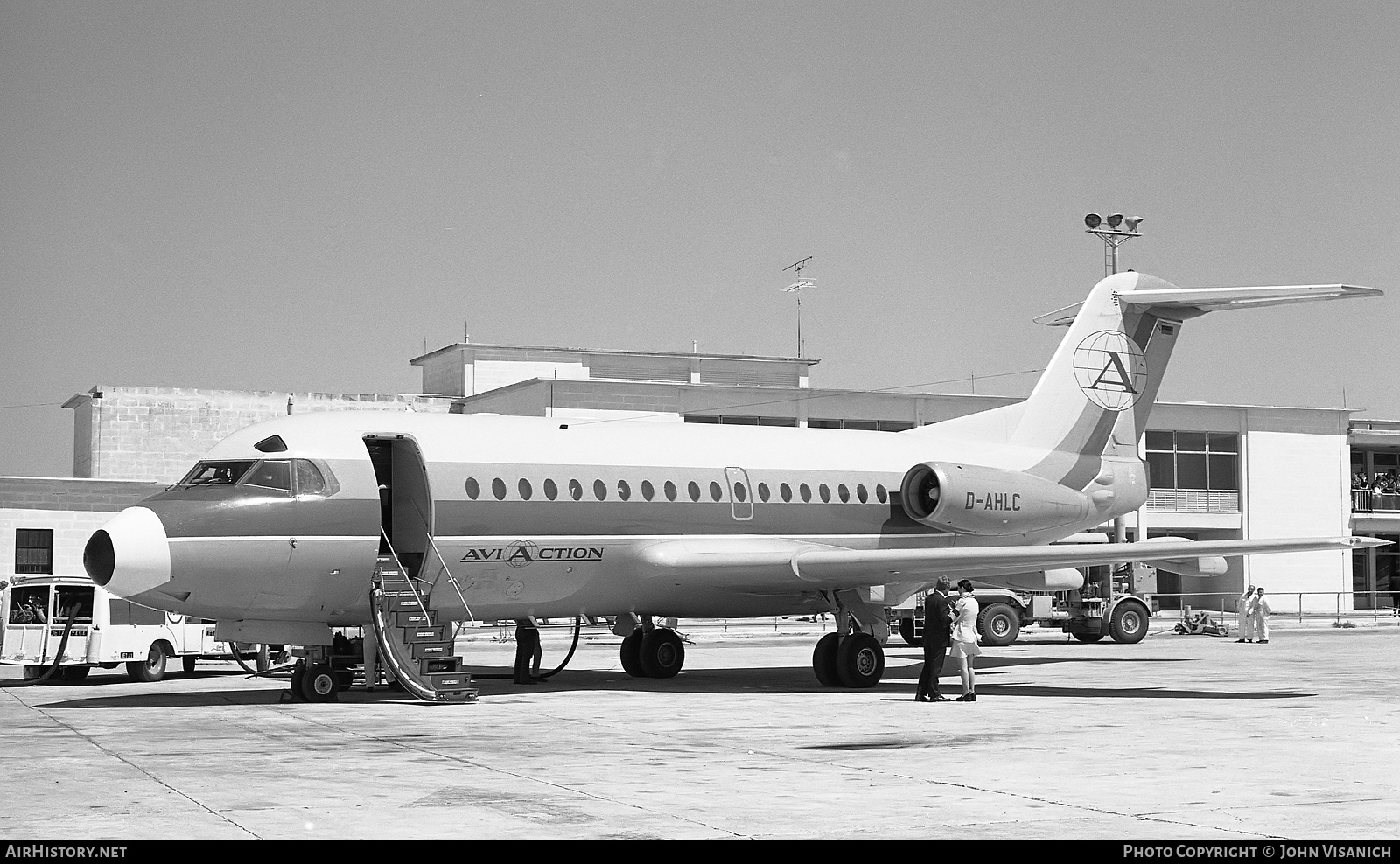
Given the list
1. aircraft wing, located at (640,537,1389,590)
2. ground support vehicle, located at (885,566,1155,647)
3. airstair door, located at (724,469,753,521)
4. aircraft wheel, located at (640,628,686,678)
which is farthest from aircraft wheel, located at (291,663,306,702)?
ground support vehicle, located at (885,566,1155,647)

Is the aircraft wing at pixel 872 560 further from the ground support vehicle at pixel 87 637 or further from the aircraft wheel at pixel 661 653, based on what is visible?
the ground support vehicle at pixel 87 637

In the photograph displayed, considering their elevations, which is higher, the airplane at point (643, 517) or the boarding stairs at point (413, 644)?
the airplane at point (643, 517)

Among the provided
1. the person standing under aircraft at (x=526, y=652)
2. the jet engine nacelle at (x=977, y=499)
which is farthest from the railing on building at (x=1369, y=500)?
the person standing under aircraft at (x=526, y=652)

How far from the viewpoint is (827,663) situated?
2494cm

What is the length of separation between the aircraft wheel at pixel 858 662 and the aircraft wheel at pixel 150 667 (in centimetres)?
1193

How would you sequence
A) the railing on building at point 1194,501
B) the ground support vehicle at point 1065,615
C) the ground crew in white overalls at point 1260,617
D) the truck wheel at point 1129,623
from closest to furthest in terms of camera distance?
the ground crew in white overalls at point 1260,617, the ground support vehicle at point 1065,615, the truck wheel at point 1129,623, the railing on building at point 1194,501

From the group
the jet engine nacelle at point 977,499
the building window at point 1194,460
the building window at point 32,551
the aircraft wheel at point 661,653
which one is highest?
the building window at point 1194,460

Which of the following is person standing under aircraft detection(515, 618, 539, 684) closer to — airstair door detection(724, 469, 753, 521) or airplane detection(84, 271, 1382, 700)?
airplane detection(84, 271, 1382, 700)

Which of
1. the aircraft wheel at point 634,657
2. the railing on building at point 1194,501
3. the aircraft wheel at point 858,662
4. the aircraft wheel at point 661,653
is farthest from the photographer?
the railing on building at point 1194,501

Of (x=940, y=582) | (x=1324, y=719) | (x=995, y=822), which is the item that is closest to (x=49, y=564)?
(x=940, y=582)

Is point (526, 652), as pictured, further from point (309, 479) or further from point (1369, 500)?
point (1369, 500)

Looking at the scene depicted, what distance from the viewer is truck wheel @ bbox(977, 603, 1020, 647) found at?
41.0 m

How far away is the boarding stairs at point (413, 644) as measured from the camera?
2111 cm

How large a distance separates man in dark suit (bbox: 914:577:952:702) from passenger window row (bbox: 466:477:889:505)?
3647 millimetres
